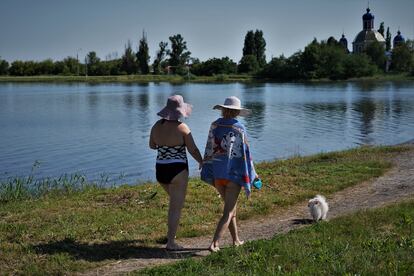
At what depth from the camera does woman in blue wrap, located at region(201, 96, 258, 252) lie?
6637 millimetres

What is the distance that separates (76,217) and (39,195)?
3.41m

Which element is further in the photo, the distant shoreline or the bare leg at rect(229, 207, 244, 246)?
the distant shoreline

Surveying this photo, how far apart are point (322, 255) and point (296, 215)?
3352mm

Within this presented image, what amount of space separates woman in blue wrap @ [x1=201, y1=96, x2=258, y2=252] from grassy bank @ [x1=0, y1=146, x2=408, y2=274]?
54.9 inches

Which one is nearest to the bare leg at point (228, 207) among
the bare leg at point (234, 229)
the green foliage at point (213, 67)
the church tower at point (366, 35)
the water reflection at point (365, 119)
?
the bare leg at point (234, 229)

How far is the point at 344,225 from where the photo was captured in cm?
735

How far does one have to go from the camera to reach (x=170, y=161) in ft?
22.0

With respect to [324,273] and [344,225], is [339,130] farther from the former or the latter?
[324,273]

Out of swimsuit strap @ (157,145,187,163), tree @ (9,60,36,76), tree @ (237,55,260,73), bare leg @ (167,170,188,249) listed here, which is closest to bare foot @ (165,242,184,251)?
bare leg @ (167,170,188,249)

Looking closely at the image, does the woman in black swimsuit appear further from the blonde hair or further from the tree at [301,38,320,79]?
the tree at [301,38,320,79]

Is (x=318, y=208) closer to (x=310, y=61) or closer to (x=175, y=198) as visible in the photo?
(x=175, y=198)

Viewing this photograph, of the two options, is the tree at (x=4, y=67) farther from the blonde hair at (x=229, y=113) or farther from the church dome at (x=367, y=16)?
the blonde hair at (x=229, y=113)

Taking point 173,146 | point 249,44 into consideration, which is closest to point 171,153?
point 173,146

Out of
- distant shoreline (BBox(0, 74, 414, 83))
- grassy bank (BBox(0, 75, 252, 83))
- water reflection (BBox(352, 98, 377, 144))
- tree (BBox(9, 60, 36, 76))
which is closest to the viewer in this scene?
water reflection (BBox(352, 98, 377, 144))
